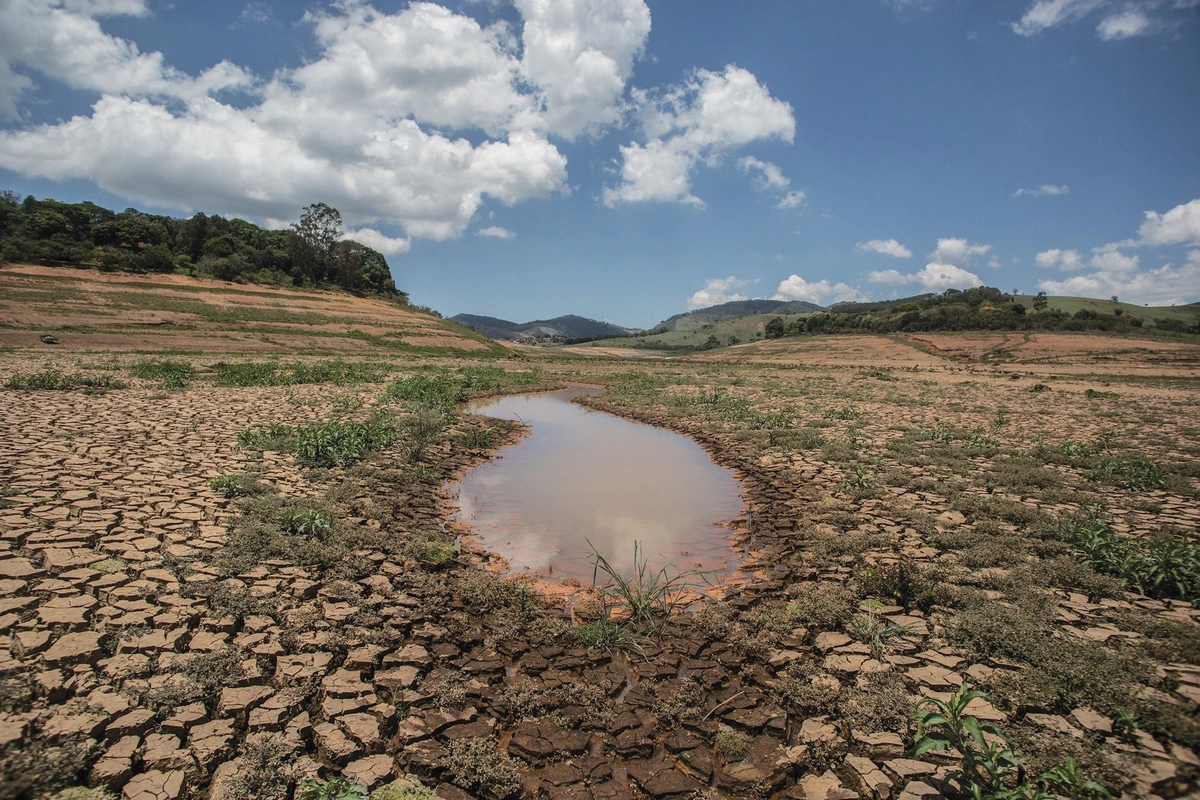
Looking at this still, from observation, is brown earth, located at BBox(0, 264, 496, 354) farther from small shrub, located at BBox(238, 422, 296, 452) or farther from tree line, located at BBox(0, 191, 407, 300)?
small shrub, located at BBox(238, 422, 296, 452)

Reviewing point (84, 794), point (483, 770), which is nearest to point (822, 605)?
point (483, 770)

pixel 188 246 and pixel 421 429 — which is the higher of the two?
pixel 188 246

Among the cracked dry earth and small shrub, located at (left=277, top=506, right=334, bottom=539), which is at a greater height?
small shrub, located at (left=277, top=506, right=334, bottom=539)

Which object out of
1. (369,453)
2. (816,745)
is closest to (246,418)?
(369,453)

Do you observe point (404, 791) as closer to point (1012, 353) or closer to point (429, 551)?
point (429, 551)

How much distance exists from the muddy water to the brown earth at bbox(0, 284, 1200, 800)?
26.0 inches

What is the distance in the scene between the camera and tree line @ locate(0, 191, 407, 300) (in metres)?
52.2

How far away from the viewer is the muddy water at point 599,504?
21.0ft

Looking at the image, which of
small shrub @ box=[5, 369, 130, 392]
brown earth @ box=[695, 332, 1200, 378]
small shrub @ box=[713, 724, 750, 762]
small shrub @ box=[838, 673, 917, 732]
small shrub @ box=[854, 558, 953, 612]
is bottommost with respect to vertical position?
small shrub @ box=[713, 724, 750, 762]

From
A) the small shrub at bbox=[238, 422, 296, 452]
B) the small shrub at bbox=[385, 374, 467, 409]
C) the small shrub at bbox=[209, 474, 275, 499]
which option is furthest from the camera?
the small shrub at bbox=[385, 374, 467, 409]

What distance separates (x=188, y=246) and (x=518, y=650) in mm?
90905

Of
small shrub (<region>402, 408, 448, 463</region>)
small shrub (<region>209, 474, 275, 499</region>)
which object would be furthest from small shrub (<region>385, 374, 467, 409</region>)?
small shrub (<region>209, 474, 275, 499</region>)

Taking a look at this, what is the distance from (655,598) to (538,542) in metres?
2.22

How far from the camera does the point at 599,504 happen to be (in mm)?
8320
